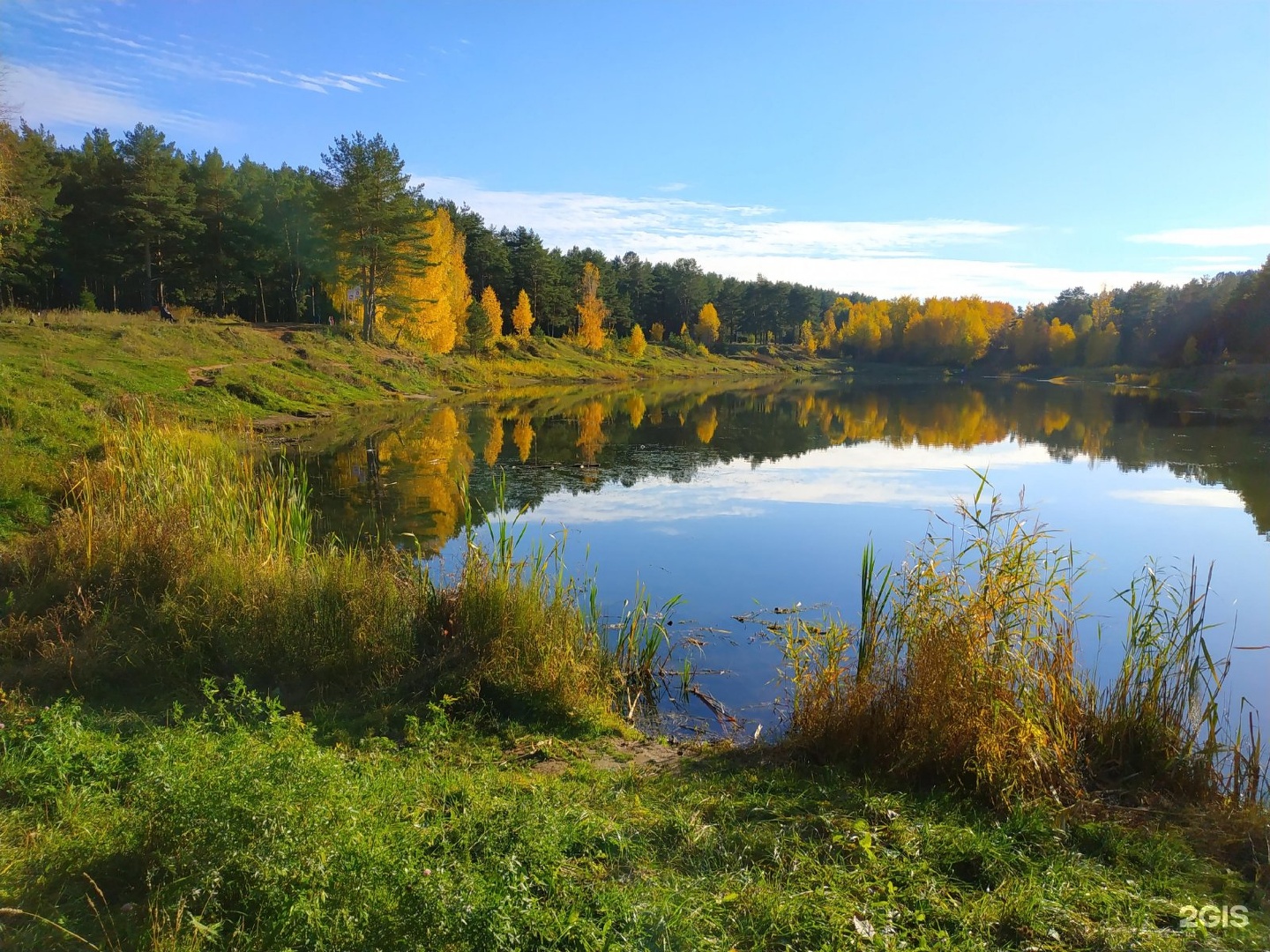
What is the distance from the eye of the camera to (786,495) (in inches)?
712

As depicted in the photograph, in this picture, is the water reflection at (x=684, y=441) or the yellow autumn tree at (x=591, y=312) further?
the yellow autumn tree at (x=591, y=312)

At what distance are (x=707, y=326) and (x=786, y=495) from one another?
75908 mm

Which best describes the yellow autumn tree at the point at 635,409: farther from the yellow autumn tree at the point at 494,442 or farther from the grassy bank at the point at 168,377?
the grassy bank at the point at 168,377

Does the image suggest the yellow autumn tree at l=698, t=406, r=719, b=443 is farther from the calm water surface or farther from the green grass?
the green grass

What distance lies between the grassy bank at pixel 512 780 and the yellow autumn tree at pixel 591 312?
63.1 metres

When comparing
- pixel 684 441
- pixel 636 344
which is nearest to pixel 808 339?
pixel 636 344

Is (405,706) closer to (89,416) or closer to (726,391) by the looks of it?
(89,416)

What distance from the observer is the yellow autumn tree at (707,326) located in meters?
90.9

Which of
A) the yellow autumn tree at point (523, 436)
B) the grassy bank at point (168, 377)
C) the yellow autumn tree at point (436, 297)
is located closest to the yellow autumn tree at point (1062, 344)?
the grassy bank at point (168, 377)

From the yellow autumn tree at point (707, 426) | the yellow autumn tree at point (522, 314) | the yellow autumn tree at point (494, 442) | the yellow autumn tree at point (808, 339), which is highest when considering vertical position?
the yellow autumn tree at point (808, 339)

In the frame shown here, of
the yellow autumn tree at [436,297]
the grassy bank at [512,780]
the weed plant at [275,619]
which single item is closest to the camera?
the grassy bank at [512,780]

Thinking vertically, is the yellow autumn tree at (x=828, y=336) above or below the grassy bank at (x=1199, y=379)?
above

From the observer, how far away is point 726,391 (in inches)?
2363

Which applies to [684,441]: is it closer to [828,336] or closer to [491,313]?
[491,313]
